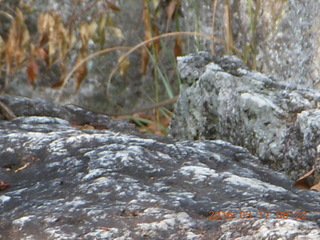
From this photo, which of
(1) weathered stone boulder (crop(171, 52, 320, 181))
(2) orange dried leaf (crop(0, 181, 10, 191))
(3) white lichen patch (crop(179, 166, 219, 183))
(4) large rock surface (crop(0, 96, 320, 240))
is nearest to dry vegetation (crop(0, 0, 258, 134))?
(1) weathered stone boulder (crop(171, 52, 320, 181))

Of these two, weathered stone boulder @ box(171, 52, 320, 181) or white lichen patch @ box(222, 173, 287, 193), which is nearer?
white lichen patch @ box(222, 173, 287, 193)

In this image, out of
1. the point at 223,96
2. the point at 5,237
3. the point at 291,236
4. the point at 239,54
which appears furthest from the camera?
the point at 239,54

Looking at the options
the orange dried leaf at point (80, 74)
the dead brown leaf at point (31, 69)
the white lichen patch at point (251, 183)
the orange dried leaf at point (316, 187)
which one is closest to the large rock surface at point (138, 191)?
the white lichen patch at point (251, 183)

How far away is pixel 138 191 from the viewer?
1.35m

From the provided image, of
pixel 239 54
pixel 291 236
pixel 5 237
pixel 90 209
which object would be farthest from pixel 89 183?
pixel 239 54

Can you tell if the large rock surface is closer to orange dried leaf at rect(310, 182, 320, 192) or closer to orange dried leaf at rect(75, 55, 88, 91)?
orange dried leaf at rect(310, 182, 320, 192)

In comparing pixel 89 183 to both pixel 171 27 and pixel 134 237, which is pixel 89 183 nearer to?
pixel 134 237

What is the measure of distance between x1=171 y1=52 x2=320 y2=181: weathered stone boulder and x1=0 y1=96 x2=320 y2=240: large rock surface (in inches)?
4.8

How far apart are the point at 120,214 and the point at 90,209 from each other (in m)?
0.07

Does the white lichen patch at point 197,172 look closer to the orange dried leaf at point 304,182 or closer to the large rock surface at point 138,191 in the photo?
the large rock surface at point 138,191

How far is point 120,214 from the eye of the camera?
4.09ft

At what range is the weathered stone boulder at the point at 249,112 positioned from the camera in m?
1.78

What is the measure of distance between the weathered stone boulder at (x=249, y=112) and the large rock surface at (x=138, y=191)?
123 mm

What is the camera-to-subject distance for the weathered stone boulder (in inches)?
70.2
